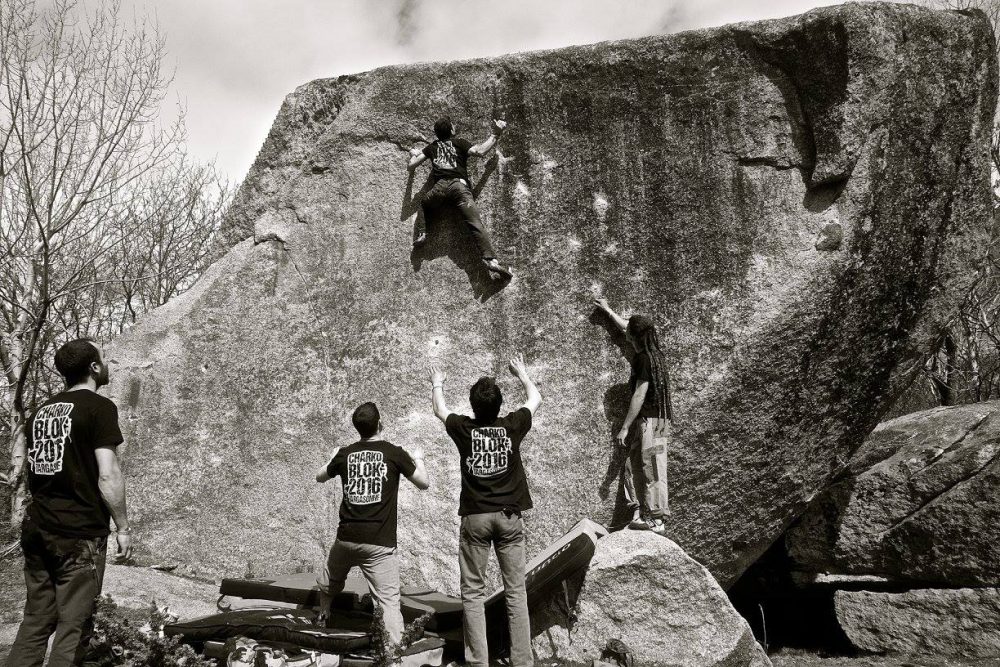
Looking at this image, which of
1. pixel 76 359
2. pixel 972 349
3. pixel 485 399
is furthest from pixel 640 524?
pixel 972 349

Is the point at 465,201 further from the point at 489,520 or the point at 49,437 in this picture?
the point at 49,437

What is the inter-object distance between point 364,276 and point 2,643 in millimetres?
3650

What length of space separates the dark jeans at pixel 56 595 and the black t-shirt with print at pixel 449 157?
401 centimetres

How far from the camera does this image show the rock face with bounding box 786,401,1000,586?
6.32m

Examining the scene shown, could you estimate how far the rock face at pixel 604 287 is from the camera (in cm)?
605

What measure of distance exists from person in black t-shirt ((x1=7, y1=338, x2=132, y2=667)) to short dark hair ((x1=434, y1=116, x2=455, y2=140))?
3.64 meters

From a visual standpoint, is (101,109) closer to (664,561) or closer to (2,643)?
(2,643)

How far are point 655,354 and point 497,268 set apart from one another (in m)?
1.47

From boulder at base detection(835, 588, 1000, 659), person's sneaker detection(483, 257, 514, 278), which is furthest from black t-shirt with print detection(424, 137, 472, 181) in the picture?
boulder at base detection(835, 588, 1000, 659)

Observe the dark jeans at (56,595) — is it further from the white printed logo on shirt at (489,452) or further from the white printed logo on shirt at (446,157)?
the white printed logo on shirt at (446,157)

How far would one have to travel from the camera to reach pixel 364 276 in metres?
6.86

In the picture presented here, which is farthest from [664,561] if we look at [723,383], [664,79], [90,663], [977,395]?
[977,395]

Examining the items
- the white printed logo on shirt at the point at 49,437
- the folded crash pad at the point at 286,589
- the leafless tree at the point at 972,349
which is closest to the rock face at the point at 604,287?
the folded crash pad at the point at 286,589

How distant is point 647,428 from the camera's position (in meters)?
5.82
